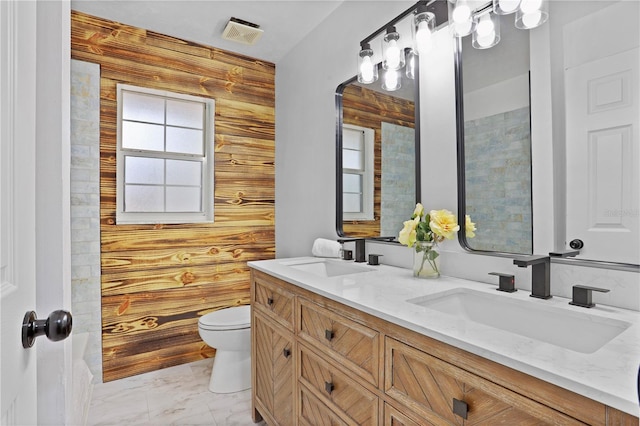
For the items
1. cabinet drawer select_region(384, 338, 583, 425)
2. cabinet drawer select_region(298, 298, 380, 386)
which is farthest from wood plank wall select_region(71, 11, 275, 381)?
cabinet drawer select_region(384, 338, 583, 425)

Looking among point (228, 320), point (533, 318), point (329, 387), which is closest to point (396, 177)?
point (533, 318)

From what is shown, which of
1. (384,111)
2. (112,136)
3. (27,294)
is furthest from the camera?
(112,136)

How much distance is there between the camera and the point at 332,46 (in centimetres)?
235

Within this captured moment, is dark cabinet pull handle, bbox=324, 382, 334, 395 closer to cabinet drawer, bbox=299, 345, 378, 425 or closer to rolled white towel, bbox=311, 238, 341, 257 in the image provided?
cabinet drawer, bbox=299, 345, 378, 425

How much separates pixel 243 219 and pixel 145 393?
138 centimetres

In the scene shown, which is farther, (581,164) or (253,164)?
(253,164)

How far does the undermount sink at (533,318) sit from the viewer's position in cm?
93

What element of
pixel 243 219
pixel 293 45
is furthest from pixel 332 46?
pixel 243 219

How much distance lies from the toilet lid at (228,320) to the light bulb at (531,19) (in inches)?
82.3

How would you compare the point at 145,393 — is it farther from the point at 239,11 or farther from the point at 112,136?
the point at 239,11

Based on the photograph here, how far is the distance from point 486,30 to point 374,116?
74cm

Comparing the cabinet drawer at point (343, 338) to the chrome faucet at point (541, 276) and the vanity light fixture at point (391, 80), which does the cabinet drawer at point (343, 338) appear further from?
the vanity light fixture at point (391, 80)

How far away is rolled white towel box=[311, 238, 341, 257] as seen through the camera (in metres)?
2.14

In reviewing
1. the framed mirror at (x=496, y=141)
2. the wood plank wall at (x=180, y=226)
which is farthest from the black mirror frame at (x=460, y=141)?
the wood plank wall at (x=180, y=226)
